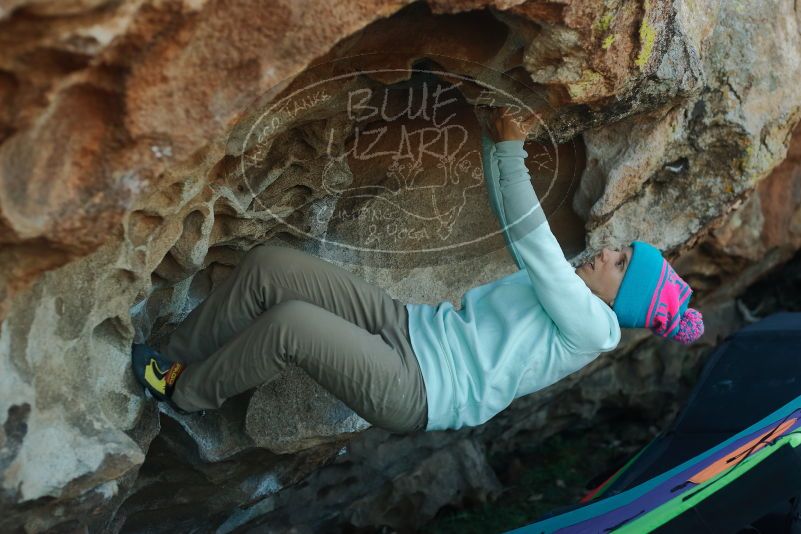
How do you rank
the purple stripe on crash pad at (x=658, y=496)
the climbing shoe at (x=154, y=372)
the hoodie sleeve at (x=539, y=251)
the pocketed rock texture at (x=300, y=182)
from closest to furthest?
the pocketed rock texture at (x=300, y=182)
the climbing shoe at (x=154, y=372)
the hoodie sleeve at (x=539, y=251)
the purple stripe on crash pad at (x=658, y=496)

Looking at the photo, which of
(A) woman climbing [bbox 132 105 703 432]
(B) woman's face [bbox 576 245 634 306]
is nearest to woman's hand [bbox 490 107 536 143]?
(A) woman climbing [bbox 132 105 703 432]

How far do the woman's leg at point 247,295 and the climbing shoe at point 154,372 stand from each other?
9cm

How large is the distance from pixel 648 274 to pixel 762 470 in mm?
555

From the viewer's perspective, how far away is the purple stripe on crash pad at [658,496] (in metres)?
2.36

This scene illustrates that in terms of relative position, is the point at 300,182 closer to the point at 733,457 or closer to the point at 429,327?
the point at 429,327

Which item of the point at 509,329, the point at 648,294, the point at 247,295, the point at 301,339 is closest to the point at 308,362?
the point at 301,339

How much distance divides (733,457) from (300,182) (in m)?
1.32

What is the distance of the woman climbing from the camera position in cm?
214

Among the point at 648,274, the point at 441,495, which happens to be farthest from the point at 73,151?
the point at 441,495

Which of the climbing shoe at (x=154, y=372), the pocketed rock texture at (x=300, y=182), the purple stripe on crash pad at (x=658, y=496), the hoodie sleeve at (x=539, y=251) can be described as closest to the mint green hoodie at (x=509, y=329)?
the hoodie sleeve at (x=539, y=251)

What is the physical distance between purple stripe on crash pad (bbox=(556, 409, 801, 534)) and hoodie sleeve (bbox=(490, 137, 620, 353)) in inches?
18.0

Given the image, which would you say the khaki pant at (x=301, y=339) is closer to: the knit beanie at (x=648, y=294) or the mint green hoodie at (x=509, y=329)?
the mint green hoodie at (x=509, y=329)

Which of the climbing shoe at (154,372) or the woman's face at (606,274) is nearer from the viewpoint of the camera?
the climbing shoe at (154,372)
